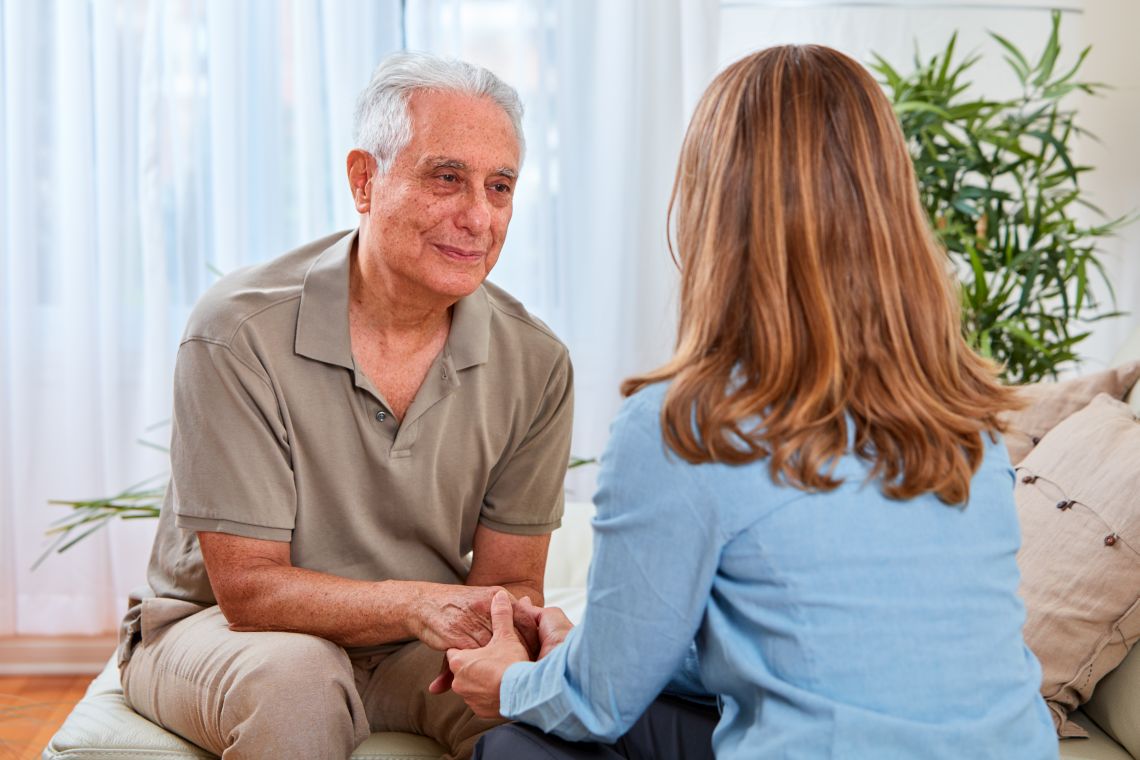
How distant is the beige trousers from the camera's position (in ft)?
4.81

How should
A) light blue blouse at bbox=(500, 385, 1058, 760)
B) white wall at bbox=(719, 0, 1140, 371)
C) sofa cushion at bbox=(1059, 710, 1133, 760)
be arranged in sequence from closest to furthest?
light blue blouse at bbox=(500, 385, 1058, 760), sofa cushion at bbox=(1059, 710, 1133, 760), white wall at bbox=(719, 0, 1140, 371)

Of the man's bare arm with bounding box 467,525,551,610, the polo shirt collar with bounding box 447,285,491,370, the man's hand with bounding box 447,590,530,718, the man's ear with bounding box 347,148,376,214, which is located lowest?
the man's bare arm with bounding box 467,525,551,610

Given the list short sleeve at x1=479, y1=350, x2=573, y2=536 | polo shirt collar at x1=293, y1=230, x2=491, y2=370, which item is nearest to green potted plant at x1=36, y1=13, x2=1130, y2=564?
short sleeve at x1=479, y1=350, x2=573, y2=536

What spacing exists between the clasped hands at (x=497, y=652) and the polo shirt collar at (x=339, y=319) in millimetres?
416

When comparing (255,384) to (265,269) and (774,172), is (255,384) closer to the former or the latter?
(265,269)

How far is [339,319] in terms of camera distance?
173cm

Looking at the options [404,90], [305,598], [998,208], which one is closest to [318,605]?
[305,598]

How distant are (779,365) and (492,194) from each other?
0.78m

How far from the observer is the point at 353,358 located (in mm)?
1721

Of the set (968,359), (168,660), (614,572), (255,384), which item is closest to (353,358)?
(255,384)

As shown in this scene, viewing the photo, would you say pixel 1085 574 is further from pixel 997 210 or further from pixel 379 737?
pixel 997 210

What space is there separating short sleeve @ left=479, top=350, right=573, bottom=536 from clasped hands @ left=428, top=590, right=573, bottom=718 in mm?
278

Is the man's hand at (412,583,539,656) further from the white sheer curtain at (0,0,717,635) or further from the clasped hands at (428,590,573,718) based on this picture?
the white sheer curtain at (0,0,717,635)

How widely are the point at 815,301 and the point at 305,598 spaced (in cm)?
85
